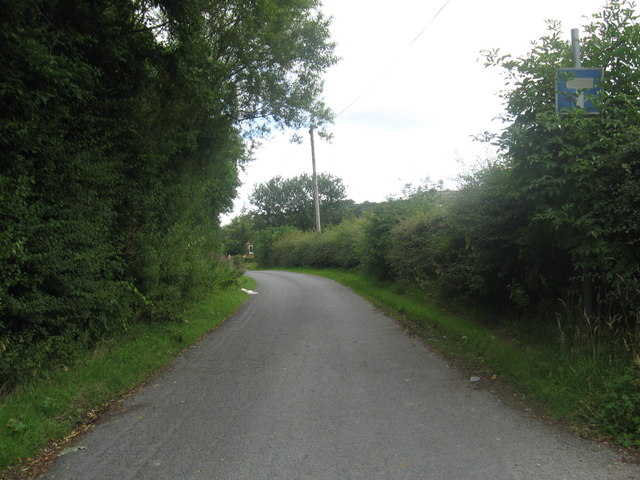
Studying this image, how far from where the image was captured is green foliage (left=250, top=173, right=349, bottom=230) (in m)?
72.4

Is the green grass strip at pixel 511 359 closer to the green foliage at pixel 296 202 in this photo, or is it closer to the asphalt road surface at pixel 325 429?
the asphalt road surface at pixel 325 429

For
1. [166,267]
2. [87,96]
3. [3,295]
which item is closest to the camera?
[3,295]

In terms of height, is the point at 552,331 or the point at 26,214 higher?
the point at 26,214

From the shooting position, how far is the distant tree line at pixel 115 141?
16.9 feet

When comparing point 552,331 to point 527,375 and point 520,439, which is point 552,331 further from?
point 520,439

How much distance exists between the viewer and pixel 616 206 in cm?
522

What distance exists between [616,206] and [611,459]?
288 centimetres

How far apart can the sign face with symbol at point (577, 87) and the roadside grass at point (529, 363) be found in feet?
9.94

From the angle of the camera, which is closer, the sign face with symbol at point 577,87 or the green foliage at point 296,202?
the sign face with symbol at point 577,87

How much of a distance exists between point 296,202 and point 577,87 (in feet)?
231

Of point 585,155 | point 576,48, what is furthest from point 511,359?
point 576,48

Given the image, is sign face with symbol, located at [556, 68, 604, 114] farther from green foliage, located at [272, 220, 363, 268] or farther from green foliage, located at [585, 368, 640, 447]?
green foliage, located at [272, 220, 363, 268]

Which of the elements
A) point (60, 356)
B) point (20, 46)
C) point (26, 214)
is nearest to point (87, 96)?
point (20, 46)

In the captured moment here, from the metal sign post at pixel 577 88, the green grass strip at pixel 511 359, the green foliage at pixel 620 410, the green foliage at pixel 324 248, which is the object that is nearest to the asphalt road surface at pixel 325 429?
the green foliage at pixel 620 410
